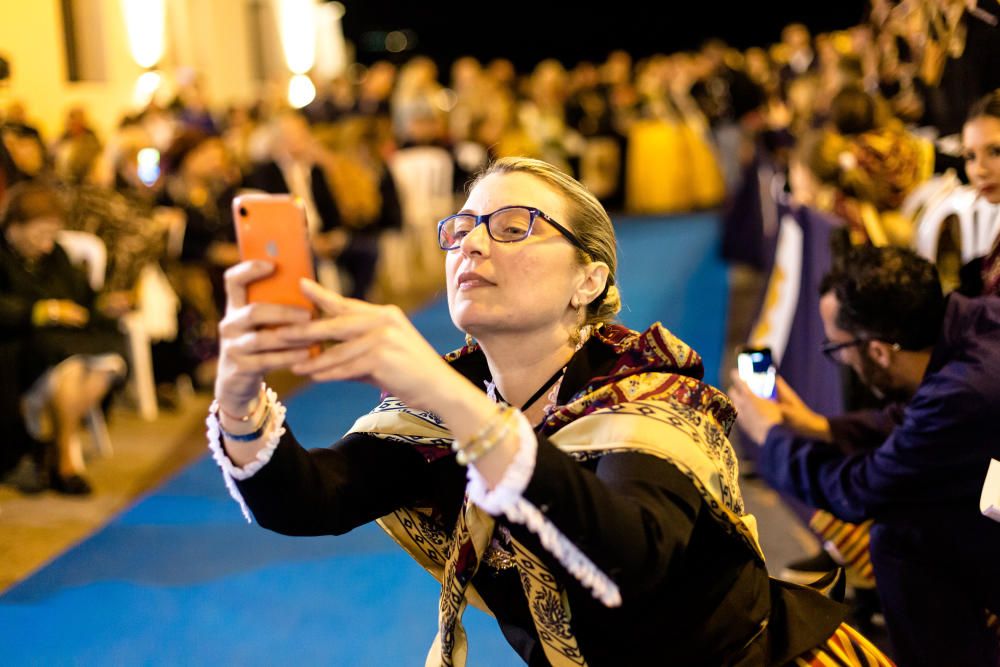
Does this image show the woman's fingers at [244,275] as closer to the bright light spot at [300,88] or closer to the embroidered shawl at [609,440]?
the embroidered shawl at [609,440]

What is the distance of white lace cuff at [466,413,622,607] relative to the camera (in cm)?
140

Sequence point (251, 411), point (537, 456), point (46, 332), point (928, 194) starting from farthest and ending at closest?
1. point (46, 332)
2. point (928, 194)
3. point (251, 411)
4. point (537, 456)

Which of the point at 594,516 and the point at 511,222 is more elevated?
the point at 511,222

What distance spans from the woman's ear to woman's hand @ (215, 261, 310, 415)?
0.68 m

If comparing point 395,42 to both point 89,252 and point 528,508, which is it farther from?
point 528,508

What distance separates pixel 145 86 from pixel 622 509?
12584mm

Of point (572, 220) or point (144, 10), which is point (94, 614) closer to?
point (572, 220)

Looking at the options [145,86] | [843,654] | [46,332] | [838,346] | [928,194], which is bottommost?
[46,332]

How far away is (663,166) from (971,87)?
33.3 ft

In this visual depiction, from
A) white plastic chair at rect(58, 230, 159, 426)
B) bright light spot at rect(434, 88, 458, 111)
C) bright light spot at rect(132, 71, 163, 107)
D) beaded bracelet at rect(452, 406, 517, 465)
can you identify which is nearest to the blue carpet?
white plastic chair at rect(58, 230, 159, 426)

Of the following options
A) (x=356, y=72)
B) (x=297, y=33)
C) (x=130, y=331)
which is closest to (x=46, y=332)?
(x=130, y=331)

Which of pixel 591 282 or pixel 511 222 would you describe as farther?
pixel 591 282

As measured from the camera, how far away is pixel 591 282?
195 centimetres

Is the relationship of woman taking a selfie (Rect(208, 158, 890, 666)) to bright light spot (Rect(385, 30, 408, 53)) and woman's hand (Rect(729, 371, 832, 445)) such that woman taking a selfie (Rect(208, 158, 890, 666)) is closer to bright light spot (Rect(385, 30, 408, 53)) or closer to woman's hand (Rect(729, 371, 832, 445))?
woman's hand (Rect(729, 371, 832, 445))
